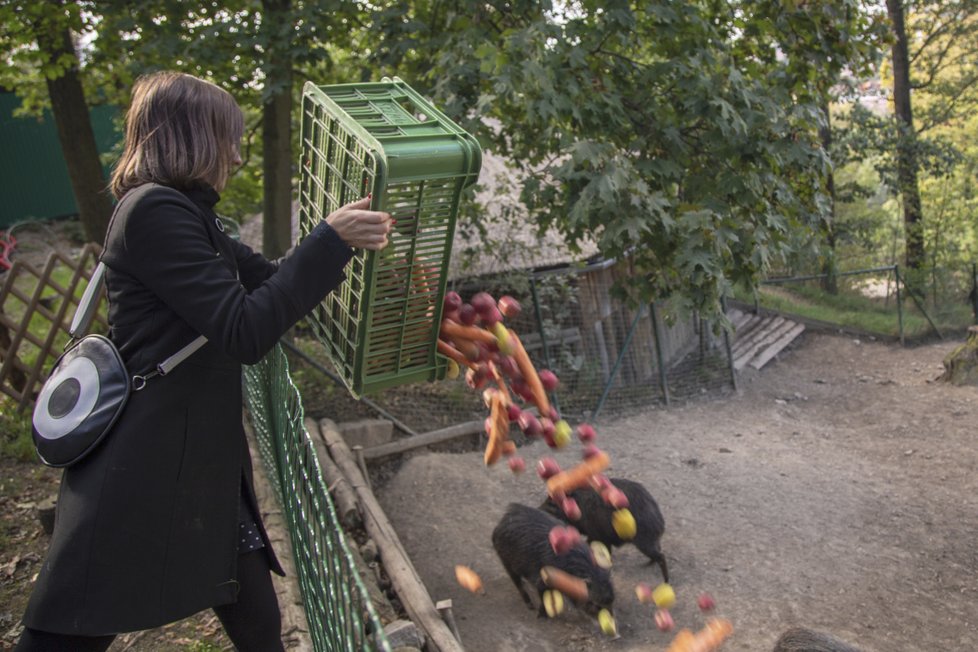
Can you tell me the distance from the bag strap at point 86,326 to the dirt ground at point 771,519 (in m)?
3.95

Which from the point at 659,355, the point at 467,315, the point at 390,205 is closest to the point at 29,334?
the point at 467,315

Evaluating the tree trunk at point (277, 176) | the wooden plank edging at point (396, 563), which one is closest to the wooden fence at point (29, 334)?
the tree trunk at point (277, 176)

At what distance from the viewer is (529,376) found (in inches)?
135

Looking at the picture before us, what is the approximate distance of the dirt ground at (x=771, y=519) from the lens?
581 centimetres

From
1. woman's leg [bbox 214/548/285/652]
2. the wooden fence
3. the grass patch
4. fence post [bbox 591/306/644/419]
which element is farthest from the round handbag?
the grass patch

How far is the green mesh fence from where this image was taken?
6.61ft

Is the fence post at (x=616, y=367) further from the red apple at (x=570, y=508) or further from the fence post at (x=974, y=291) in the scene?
the fence post at (x=974, y=291)

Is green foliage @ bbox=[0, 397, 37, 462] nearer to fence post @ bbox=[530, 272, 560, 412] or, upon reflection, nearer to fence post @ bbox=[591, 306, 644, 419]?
fence post @ bbox=[530, 272, 560, 412]

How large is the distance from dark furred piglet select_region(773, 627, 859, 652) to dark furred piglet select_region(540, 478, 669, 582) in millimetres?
1913

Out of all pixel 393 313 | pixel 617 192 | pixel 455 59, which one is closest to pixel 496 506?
pixel 617 192

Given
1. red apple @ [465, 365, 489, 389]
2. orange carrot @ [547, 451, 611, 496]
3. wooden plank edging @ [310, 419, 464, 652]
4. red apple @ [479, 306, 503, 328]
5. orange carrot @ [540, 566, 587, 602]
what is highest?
red apple @ [479, 306, 503, 328]

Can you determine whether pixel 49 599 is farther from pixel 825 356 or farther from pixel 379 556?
pixel 825 356

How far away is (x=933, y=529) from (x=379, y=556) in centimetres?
489

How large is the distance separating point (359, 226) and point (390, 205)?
50 cm
